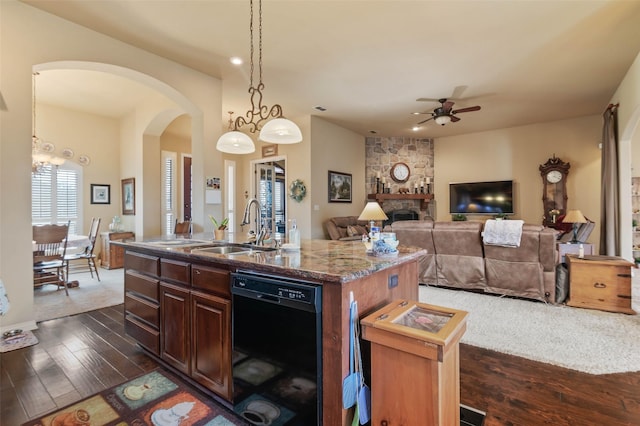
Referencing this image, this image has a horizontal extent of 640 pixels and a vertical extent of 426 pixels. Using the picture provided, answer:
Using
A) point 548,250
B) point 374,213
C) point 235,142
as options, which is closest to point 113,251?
point 235,142

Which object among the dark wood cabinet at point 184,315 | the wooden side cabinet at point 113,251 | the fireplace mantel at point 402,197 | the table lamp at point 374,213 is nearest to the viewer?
the dark wood cabinet at point 184,315

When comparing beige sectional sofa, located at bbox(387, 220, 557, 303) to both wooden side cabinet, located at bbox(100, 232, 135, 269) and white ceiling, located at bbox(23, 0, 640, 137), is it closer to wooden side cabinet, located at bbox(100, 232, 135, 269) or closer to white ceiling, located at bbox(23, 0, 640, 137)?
white ceiling, located at bbox(23, 0, 640, 137)

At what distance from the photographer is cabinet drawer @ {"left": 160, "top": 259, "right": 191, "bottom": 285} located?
6.63 feet

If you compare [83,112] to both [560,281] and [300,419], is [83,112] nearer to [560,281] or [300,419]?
[300,419]

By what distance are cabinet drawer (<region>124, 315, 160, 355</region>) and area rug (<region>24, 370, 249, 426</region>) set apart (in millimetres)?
276

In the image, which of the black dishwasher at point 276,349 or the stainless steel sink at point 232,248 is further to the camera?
the stainless steel sink at point 232,248

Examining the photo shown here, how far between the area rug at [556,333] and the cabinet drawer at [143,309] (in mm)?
2608

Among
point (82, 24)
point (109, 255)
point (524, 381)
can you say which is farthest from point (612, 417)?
point (109, 255)

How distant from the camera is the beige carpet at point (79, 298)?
142 inches

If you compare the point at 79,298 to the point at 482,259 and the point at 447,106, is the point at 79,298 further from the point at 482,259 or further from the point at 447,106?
the point at 447,106

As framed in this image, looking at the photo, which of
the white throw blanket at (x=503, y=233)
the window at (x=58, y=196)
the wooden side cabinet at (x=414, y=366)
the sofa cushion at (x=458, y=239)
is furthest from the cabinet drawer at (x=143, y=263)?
the window at (x=58, y=196)

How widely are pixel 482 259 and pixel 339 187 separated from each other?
3901 millimetres

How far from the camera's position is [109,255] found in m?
6.07

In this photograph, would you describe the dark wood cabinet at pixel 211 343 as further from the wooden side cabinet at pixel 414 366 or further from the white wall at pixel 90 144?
the white wall at pixel 90 144
